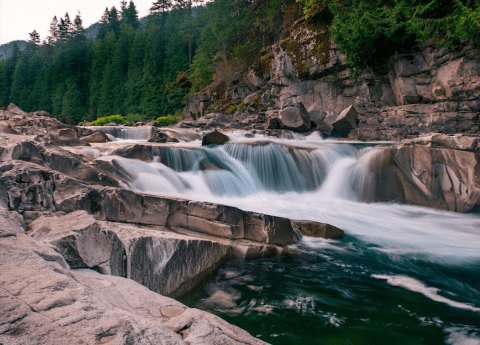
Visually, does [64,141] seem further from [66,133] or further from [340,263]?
[340,263]

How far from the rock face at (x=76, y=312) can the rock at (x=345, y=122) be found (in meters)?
15.3

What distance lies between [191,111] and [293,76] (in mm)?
13547

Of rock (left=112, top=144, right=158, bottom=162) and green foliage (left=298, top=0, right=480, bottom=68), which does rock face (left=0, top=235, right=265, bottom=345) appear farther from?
green foliage (left=298, top=0, right=480, bottom=68)

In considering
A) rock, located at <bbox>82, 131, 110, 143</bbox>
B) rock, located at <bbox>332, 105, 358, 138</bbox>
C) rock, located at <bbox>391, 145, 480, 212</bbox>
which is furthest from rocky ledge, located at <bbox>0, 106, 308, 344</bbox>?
rock, located at <bbox>332, 105, 358, 138</bbox>

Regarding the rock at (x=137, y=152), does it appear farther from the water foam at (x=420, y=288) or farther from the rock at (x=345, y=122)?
the rock at (x=345, y=122)

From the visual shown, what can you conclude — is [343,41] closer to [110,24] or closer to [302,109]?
[302,109]

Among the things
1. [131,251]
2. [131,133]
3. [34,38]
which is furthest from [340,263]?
[34,38]

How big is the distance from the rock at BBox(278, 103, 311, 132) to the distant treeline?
41.3 ft

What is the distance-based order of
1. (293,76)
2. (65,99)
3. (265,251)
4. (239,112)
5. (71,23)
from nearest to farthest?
(265,251), (293,76), (239,112), (65,99), (71,23)

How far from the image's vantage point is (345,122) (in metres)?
15.9

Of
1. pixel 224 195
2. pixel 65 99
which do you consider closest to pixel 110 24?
Result: pixel 65 99

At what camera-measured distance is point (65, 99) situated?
1976 inches

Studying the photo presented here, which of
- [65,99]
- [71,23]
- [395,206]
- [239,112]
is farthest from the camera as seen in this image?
[71,23]

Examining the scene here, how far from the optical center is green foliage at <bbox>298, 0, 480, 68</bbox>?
43.1 ft
